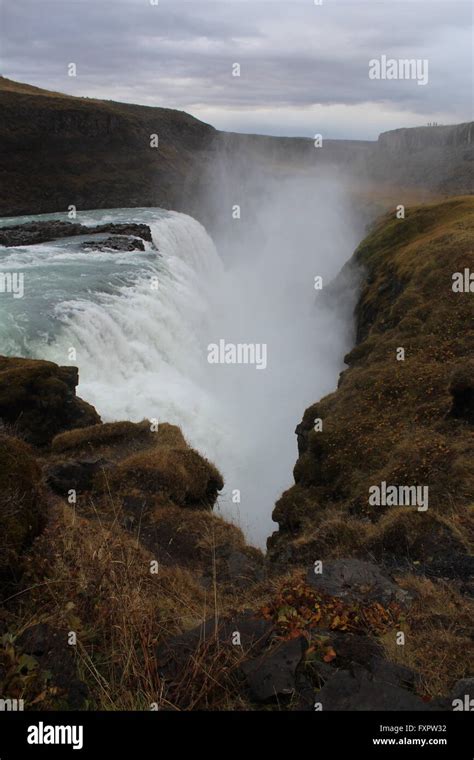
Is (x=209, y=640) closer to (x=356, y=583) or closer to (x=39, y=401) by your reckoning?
(x=356, y=583)

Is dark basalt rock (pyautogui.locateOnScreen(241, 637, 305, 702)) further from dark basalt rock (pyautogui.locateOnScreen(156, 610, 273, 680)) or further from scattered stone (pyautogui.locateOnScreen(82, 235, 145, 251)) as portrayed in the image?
scattered stone (pyautogui.locateOnScreen(82, 235, 145, 251))

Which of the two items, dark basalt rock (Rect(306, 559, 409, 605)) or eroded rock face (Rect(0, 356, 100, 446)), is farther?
eroded rock face (Rect(0, 356, 100, 446))

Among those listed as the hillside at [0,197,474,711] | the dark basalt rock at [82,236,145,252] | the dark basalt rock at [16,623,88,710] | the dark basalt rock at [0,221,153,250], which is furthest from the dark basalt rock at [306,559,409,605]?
the dark basalt rock at [0,221,153,250]

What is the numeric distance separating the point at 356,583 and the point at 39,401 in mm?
12144

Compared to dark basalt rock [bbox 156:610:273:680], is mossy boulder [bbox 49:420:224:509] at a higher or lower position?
higher

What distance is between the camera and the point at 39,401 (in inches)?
654

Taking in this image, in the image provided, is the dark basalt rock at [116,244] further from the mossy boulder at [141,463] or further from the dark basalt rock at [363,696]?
the dark basalt rock at [363,696]

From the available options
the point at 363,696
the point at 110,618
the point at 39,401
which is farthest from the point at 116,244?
the point at 363,696

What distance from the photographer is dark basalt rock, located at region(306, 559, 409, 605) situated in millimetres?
7391

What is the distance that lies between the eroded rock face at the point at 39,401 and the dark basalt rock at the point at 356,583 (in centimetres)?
1080

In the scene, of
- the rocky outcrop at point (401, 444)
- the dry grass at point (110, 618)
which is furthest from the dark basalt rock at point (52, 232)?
the dry grass at point (110, 618)

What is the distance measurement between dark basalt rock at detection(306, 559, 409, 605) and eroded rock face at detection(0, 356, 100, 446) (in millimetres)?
10803

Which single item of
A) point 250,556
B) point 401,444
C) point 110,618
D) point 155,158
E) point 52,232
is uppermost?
point 155,158

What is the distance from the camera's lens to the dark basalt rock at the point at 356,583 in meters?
7.39
